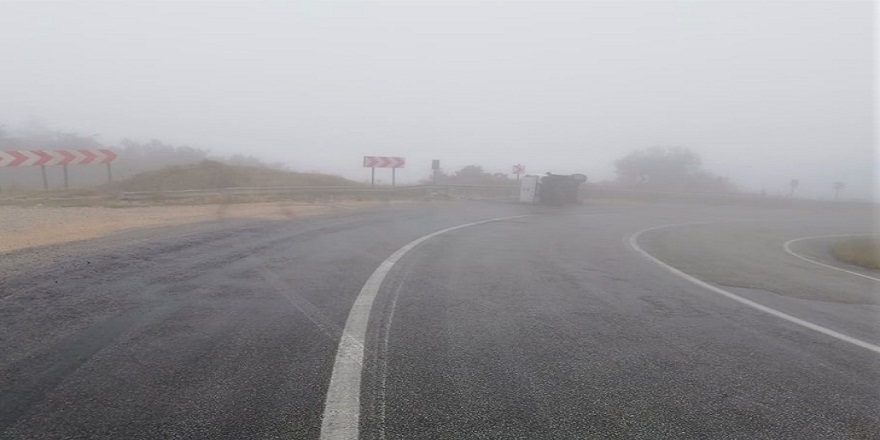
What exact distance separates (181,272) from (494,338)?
4132 millimetres

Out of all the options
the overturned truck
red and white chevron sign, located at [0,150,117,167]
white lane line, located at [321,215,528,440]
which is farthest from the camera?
the overturned truck

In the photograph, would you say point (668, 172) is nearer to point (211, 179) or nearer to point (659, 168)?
point (659, 168)

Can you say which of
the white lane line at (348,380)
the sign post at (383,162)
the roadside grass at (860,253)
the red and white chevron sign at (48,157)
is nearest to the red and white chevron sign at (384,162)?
the sign post at (383,162)

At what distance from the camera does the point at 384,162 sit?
107 feet

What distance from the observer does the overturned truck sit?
30109mm

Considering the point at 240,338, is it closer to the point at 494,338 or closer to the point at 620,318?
the point at 494,338

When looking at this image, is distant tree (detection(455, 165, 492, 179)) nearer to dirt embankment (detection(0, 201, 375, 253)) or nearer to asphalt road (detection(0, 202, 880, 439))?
dirt embankment (detection(0, 201, 375, 253))

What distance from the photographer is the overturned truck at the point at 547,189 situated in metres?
30.1

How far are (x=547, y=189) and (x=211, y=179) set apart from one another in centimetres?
1685

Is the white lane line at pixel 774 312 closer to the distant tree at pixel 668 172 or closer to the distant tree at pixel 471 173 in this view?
the distant tree at pixel 471 173

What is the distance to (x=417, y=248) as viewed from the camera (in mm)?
10227

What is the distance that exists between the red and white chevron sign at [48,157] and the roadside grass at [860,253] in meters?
26.3

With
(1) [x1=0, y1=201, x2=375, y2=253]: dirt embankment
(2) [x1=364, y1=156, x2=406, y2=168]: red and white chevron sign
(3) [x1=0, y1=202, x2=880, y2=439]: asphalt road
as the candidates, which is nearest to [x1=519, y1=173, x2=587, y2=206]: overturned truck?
(2) [x1=364, y1=156, x2=406, y2=168]: red and white chevron sign

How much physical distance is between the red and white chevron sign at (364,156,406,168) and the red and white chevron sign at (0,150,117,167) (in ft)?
41.5
